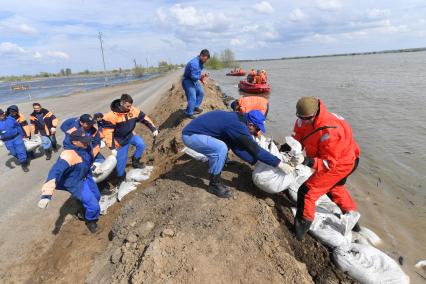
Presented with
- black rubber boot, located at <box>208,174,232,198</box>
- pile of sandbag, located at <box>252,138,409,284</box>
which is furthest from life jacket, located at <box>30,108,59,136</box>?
pile of sandbag, located at <box>252,138,409,284</box>

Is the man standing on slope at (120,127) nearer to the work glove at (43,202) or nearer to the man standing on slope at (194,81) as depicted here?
the work glove at (43,202)

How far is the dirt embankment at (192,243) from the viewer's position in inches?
129

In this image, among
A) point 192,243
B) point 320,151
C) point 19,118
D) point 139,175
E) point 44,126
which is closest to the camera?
A: point 192,243

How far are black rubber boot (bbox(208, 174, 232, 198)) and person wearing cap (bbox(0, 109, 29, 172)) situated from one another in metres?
5.80

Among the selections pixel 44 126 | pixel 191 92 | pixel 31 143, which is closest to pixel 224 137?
pixel 191 92

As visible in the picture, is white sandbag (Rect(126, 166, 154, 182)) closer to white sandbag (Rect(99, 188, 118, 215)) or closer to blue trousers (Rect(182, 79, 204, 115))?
white sandbag (Rect(99, 188, 118, 215))

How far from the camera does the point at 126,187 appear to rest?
5762mm

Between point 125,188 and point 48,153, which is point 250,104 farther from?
point 48,153

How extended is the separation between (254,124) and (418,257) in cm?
293

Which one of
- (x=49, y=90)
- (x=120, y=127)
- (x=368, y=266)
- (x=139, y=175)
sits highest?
(x=120, y=127)

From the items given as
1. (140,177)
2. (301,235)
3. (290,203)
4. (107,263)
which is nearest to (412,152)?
(290,203)

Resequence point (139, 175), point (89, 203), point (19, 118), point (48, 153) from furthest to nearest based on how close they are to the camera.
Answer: point (48, 153)
point (19, 118)
point (139, 175)
point (89, 203)

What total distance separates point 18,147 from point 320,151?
7343 millimetres

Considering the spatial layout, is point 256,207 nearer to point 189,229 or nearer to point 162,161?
point 189,229
